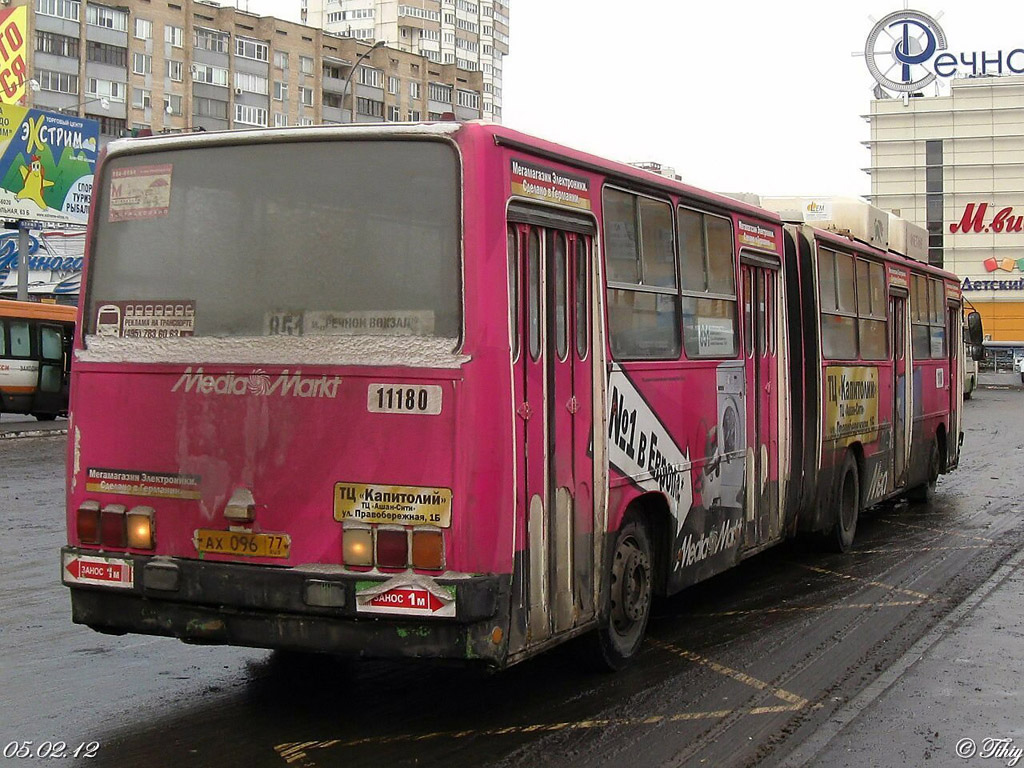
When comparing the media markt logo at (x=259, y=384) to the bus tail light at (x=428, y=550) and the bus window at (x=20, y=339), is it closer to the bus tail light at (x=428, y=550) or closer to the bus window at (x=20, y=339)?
the bus tail light at (x=428, y=550)

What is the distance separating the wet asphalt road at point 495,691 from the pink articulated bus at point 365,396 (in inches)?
18.3

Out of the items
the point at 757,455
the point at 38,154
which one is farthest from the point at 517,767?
the point at 38,154

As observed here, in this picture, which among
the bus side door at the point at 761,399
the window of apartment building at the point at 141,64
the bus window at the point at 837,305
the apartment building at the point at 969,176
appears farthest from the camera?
the apartment building at the point at 969,176

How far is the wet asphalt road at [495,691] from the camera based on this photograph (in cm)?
618

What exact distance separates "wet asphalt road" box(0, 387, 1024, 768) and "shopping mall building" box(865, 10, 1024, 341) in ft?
284

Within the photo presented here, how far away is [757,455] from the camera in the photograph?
32.4 ft

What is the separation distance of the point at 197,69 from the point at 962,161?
53.7m

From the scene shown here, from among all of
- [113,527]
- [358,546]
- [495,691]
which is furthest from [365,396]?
[495,691]

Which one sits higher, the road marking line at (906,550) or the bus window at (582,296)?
the bus window at (582,296)

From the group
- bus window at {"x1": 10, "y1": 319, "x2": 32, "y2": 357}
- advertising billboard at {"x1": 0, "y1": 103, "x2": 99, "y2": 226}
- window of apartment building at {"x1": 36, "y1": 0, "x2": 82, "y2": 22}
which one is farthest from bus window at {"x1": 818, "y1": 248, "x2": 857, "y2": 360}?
window of apartment building at {"x1": 36, "y1": 0, "x2": 82, "y2": 22}

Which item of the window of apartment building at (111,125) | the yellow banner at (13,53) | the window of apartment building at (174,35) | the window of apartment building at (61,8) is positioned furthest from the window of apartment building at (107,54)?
the yellow banner at (13,53)

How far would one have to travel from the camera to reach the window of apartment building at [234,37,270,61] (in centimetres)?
8749

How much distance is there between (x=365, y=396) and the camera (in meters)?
6.10

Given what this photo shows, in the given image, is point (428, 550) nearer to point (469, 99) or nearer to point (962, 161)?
point (962, 161)
